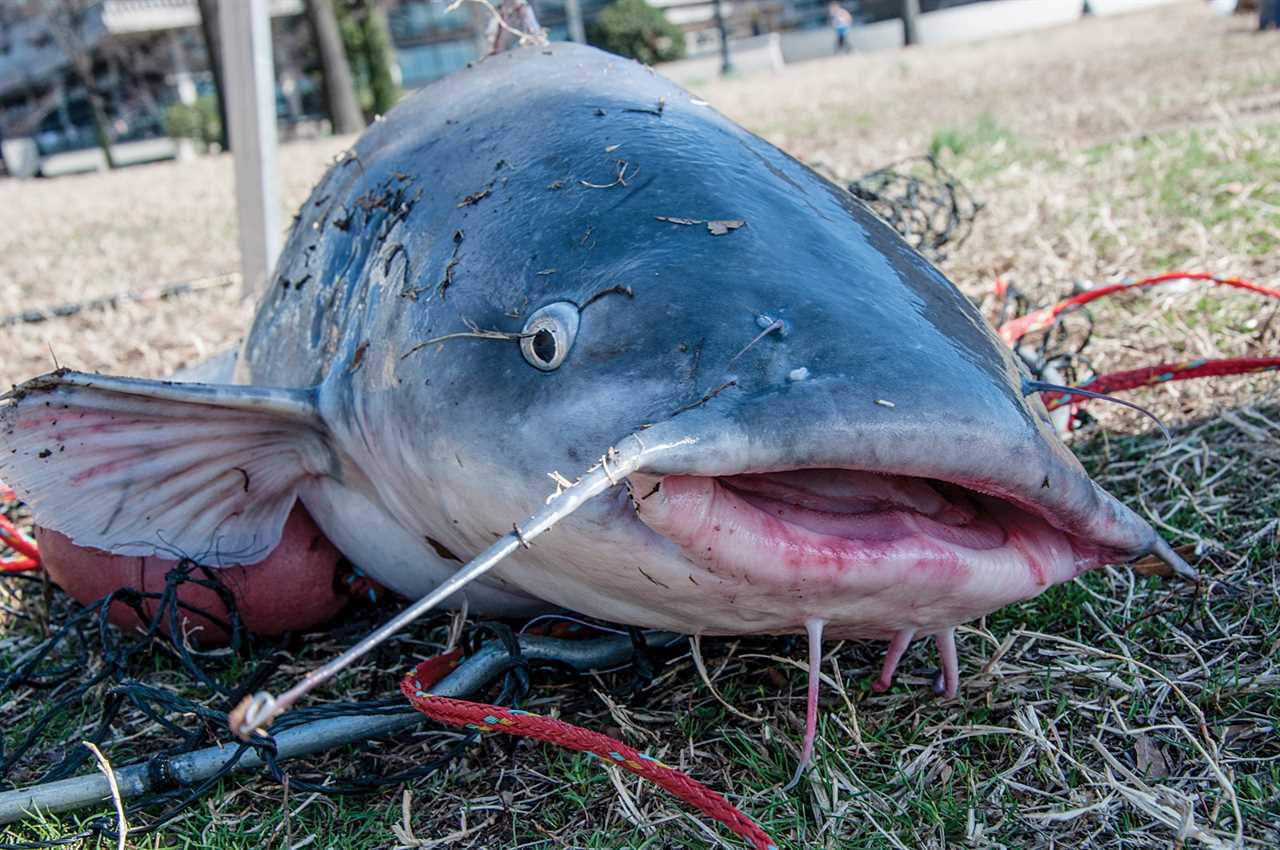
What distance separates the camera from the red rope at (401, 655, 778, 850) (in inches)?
49.4

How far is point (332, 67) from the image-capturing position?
57.8ft

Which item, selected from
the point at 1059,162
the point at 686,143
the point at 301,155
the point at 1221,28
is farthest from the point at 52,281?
the point at 1221,28

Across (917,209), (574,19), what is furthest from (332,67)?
(574,19)

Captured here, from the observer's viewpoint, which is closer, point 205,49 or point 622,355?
point 622,355

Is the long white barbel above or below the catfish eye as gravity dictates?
below

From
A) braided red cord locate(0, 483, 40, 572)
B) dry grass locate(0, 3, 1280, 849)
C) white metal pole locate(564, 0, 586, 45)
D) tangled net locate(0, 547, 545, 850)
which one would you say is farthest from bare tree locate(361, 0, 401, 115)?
tangled net locate(0, 547, 545, 850)

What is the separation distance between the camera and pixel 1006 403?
1.29 metres

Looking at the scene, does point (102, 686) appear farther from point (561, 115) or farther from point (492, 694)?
point (561, 115)

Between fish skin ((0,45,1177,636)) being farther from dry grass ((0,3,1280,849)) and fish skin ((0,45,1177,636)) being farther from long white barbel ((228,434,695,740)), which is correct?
dry grass ((0,3,1280,849))

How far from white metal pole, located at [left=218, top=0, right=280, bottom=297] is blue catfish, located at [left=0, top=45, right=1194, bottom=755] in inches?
89.3

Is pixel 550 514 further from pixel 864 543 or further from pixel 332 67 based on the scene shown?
pixel 332 67

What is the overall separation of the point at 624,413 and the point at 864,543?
0.96 feet

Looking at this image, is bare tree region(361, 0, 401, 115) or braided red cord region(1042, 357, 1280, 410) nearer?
braided red cord region(1042, 357, 1280, 410)

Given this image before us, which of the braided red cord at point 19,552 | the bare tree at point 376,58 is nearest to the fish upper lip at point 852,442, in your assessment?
the braided red cord at point 19,552
